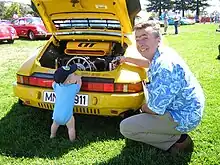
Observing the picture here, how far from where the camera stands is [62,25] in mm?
4879

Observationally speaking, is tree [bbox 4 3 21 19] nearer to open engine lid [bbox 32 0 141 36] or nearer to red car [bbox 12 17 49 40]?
red car [bbox 12 17 49 40]

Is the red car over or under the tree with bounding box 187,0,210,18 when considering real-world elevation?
under

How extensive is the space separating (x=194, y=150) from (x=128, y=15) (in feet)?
5.58

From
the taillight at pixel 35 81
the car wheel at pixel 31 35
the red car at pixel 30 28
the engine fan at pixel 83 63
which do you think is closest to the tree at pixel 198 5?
the red car at pixel 30 28

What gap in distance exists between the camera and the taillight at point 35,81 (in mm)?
4207

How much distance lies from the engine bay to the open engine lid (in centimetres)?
22

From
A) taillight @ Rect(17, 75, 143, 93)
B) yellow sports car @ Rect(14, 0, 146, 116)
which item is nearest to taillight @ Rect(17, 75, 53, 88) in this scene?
yellow sports car @ Rect(14, 0, 146, 116)

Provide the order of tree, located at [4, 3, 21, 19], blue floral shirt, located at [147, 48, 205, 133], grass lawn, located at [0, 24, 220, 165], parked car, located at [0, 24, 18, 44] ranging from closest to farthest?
blue floral shirt, located at [147, 48, 205, 133]
grass lawn, located at [0, 24, 220, 165]
parked car, located at [0, 24, 18, 44]
tree, located at [4, 3, 21, 19]

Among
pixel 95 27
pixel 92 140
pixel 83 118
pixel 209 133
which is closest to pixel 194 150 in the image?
pixel 209 133

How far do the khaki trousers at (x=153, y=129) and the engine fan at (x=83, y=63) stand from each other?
1.26 m

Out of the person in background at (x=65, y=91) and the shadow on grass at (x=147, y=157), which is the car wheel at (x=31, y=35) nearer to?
the person in background at (x=65, y=91)

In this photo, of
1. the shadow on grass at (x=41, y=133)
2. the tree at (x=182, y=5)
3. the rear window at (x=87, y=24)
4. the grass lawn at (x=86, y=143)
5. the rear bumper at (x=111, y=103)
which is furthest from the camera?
the tree at (x=182, y=5)

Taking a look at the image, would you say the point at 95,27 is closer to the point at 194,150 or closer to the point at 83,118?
the point at 83,118

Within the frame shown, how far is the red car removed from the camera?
19.2 meters
